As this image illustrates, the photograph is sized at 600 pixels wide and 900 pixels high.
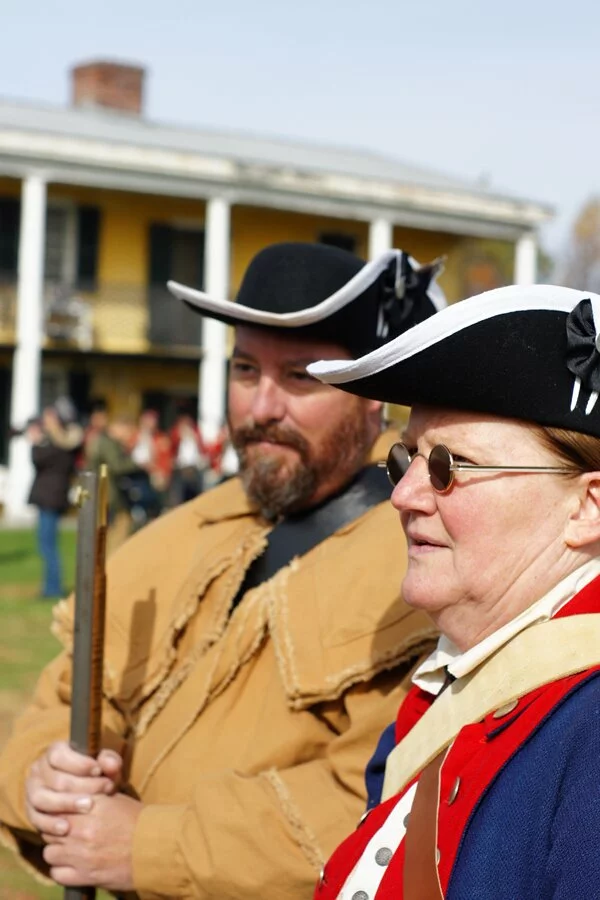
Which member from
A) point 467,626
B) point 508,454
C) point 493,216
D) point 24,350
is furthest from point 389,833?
point 493,216

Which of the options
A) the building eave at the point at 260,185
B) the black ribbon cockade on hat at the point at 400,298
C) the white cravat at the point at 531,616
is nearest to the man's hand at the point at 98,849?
the white cravat at the point at 531,616

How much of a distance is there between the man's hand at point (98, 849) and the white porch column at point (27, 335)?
2199cm

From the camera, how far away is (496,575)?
220 centimetres

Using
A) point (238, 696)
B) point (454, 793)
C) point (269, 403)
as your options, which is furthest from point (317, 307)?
point (454, 793)

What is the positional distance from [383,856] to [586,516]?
0.68 metres

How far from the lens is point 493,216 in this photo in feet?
94.6

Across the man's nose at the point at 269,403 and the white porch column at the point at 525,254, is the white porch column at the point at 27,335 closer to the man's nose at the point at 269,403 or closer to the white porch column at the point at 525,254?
the white porch column at the point at 525,254

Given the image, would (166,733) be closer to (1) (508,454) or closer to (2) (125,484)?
(1) (508,454)

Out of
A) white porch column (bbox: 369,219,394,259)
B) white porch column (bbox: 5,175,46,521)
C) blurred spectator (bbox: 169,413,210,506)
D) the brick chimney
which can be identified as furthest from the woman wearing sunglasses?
the brick chimney

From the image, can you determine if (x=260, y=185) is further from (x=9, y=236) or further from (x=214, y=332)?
(x=9, y=236)

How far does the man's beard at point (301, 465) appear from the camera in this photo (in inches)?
134

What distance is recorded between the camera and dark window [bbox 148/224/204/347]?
2703cm

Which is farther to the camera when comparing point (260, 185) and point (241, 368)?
point (260, 185)

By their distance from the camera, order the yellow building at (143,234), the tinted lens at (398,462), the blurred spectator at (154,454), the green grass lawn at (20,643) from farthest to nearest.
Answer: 1. the yellow building at (143,234)
2. the blurred spectator at (154,454)
3. the green grass lawn at (20,643)
4. the tinted lens at (398,462)
